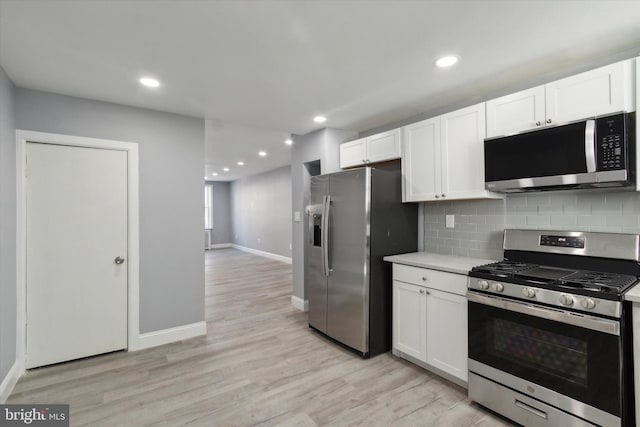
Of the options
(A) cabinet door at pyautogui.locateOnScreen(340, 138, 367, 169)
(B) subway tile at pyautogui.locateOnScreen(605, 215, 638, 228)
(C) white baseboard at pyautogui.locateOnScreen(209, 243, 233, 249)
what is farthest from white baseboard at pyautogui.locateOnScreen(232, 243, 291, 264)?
(B) subway tile at pyautogui.locateOnScreen(605, 215, 638, 228)

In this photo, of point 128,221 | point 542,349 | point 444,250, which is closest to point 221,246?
point 128,221

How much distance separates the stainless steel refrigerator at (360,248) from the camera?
286cm

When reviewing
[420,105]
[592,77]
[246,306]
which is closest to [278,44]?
[420,105]

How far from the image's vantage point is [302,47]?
2.01 metres

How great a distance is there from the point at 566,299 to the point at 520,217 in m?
0.96

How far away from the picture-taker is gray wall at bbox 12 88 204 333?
2967 mm

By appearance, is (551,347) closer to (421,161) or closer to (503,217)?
(503,217)

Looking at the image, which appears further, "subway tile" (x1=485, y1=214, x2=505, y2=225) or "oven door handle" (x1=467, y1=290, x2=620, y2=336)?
"subway tile" (x1=485, y1=214, x2=505, y2=225)

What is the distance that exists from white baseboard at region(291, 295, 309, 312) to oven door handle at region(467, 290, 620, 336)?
2.50 metres

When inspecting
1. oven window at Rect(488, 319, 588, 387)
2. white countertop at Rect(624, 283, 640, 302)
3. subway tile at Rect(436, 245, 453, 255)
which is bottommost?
oven window at Rect(488, 319, 588, 387)

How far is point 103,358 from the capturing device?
114 inches

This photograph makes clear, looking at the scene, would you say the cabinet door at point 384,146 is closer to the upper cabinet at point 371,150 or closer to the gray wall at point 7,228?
the upper cabinet at point 371,150

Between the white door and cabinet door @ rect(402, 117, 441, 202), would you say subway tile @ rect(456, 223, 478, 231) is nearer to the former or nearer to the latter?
cabinet door @ rect(402, 117, 441, 202)

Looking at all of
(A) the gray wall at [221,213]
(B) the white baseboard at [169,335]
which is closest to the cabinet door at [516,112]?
(B) the white baseboard at [169,335]
